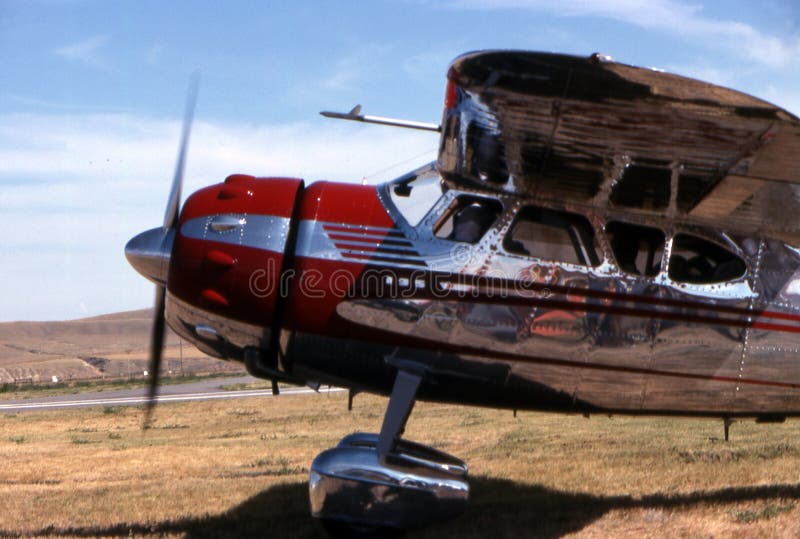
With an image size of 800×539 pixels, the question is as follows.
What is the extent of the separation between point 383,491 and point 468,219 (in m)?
2.29

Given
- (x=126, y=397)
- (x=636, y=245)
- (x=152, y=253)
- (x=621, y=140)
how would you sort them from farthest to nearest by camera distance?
(x=126, y=397), (x=152, y=253), (x=636, y=245), (x=621, y=140)

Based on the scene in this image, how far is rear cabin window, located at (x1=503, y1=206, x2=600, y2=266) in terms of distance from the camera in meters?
6.75

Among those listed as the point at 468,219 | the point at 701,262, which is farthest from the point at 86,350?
the point at 701,262

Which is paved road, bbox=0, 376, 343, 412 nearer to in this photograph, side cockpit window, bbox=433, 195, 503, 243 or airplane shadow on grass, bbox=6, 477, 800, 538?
airplane shadow on grass, bbox=6, 477, 800, 538

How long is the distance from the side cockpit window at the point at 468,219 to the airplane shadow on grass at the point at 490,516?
249cm

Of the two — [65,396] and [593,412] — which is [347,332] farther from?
[65,396]

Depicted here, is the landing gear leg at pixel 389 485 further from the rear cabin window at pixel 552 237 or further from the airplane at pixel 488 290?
the rear cabin window at pixel 552 237

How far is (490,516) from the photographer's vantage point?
24.3 feet

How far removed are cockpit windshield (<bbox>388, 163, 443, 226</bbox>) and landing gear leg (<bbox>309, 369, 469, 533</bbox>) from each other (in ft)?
4.29

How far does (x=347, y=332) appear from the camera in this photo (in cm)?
677

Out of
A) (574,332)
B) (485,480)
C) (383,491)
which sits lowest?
(485,480)

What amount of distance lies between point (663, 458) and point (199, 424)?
40.9ft

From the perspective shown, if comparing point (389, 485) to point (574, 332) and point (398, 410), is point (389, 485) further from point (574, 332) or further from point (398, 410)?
point (574, 332)

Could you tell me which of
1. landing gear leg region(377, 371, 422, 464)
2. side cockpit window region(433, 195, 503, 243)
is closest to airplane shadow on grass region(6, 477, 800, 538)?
landing gear leg region(377, 371, 422, 464)
